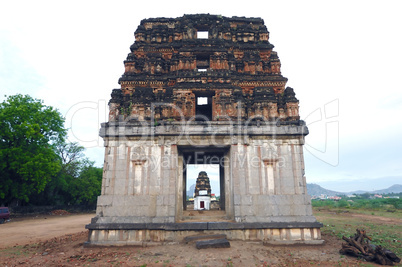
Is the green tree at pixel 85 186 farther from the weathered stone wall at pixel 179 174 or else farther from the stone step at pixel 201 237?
the stone step at pixel 201 237

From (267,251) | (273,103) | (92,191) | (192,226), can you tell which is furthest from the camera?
(92,191)

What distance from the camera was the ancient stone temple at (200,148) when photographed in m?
10.8

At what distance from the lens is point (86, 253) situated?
10000mm

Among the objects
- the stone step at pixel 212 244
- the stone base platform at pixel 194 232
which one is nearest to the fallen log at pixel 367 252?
the stone base platform at pixel 194 232

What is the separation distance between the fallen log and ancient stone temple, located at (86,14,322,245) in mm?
1380

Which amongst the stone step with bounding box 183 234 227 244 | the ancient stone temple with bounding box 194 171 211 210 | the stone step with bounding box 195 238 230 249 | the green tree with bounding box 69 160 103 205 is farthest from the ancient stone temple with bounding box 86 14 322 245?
the green tree with bounding box 69 160 103 205

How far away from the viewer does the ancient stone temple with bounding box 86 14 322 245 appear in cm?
1078

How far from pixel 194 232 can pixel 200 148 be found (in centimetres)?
419

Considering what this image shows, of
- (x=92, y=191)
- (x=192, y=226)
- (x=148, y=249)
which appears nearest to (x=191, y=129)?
(x=192, y=226)

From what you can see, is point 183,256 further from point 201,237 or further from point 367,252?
point 367,252

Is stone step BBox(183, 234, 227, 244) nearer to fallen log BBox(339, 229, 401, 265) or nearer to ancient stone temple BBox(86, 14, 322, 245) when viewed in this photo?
ancient stone temple BBox(86, 14, 322, 245)

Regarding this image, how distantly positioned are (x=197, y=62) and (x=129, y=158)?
8153 mm

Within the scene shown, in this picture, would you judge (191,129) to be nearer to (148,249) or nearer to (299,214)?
(148,249)

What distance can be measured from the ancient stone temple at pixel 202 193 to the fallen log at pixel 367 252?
20.3m
